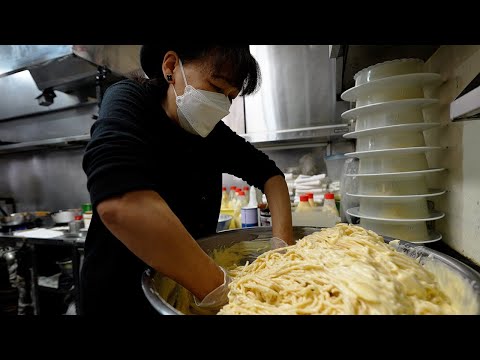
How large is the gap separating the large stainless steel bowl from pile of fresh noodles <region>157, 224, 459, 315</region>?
46 mm

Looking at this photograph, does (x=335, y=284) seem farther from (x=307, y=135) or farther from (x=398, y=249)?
(x=307, y=135)

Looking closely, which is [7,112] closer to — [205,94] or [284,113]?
[284,113]

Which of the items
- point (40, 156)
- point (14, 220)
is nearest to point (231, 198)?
point (14, 220)

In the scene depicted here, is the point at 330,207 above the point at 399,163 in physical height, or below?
below

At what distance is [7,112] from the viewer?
384cm

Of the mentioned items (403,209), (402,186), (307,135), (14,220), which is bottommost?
(14,220)

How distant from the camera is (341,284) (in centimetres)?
61

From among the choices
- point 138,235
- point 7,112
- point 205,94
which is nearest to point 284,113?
point 205,94

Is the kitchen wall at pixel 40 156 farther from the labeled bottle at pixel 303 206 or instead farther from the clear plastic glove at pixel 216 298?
the clear plastic glove at pixel 216 298

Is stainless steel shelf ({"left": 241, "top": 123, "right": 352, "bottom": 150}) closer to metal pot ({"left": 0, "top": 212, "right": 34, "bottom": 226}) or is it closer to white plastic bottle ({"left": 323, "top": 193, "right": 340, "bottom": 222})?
white plastic bottle ({"left": 323, "top": 193, "right": 340, "bottom": 222})

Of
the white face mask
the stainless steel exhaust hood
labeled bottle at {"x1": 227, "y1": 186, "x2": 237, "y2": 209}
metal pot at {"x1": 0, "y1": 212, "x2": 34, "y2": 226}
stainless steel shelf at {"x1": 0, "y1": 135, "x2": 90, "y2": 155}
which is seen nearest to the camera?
the white face mask

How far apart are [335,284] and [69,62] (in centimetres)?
301

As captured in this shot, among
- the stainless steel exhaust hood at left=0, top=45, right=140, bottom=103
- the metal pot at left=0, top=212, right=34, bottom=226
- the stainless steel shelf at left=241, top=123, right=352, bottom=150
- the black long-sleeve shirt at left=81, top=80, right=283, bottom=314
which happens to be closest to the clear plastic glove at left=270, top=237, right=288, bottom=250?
the black long-sleeve shirt at left=81, top=80, right=283, bottom=314

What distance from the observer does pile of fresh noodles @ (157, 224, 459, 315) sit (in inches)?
22.1
